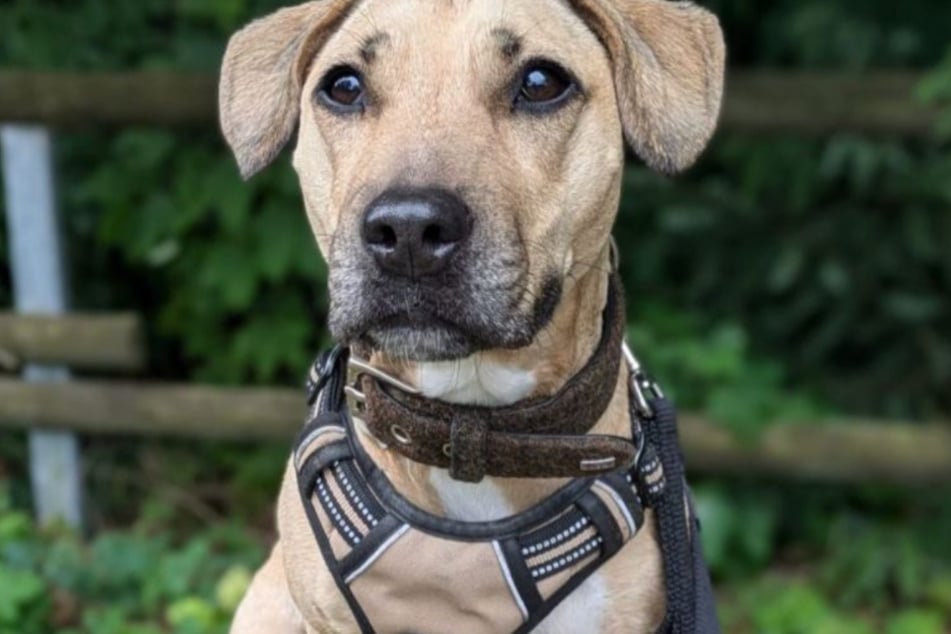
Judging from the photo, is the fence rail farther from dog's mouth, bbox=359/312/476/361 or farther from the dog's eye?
dog's mouth, bbox=359/312/476/361

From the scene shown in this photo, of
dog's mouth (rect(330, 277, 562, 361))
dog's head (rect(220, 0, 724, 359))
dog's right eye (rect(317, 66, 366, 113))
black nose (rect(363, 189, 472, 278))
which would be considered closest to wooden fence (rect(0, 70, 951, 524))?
dog's head (rect(220, 0, 724, 359))

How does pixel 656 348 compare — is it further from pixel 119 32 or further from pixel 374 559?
pixel 374 559

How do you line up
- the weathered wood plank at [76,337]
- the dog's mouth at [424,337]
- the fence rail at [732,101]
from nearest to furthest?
the dog's mouth at [424,337] < the fence rail at [732,101] < the weathered wood plank at [76,337]

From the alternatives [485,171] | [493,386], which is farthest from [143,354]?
[485,171]

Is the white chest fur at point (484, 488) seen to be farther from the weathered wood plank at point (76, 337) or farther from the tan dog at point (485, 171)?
the weathered wood plank at point (76, 337)

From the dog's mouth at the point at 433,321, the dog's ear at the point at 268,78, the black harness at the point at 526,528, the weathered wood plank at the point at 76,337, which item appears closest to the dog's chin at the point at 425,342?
the dog's mouth at the point at 433,321

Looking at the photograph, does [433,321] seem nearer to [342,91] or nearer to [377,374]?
[377,374]

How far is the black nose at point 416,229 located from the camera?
103 inches

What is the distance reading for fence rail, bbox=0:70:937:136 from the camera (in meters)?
5.27

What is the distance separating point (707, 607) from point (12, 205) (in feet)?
11.1

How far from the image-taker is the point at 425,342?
2.74 meters

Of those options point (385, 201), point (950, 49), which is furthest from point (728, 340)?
point (385, 201)

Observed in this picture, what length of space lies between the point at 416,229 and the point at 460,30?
469mm

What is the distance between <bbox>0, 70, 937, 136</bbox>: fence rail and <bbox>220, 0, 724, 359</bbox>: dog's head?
226 centimetres
